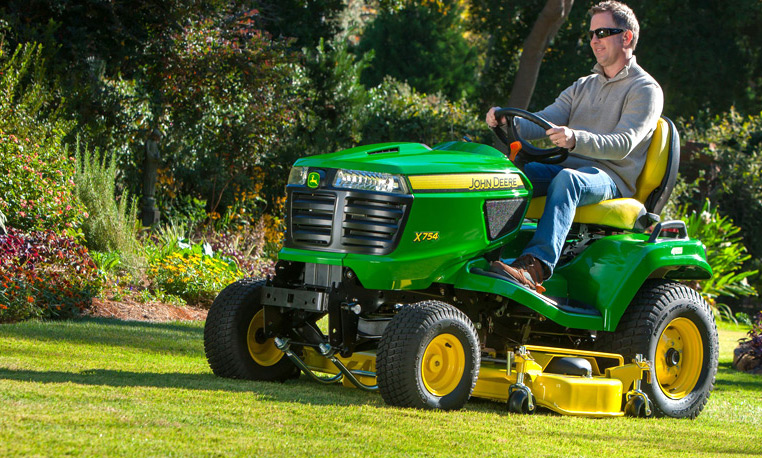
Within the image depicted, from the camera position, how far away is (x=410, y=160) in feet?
16.7

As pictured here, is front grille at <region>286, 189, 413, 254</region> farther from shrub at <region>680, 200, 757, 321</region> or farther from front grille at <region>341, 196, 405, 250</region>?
shrub at <region>680, 200, 757, 321</region>

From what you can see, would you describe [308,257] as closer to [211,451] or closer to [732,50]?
[211,451]

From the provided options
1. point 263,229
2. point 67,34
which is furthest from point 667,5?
point 67,34

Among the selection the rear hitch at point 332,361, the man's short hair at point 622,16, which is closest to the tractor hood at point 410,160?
the rear hitch at point 332,361

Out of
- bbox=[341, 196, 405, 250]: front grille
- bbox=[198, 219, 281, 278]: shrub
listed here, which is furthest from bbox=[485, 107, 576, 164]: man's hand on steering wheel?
bbox=[198, 219, 281, 278]: shrub

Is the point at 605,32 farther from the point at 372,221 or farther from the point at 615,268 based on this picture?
the point at 372,221

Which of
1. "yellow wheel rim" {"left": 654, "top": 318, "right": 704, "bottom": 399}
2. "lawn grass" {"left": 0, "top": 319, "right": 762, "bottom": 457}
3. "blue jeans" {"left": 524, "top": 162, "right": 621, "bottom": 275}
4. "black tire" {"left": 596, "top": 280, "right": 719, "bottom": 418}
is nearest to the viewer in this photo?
"lawn grass" {"left": 0, "top": 319, "right": 762, "bottom": 457}

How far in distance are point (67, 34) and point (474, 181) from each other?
7578mm

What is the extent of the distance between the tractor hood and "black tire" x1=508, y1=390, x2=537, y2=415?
1.16 m

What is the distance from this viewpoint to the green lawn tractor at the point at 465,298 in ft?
16.2

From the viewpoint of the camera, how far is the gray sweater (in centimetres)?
560

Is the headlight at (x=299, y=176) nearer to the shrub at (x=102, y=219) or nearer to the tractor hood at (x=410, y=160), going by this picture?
the tractor hood at (x=410, y=160)

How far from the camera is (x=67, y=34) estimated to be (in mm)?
11344

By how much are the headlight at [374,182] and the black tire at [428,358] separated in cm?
58
